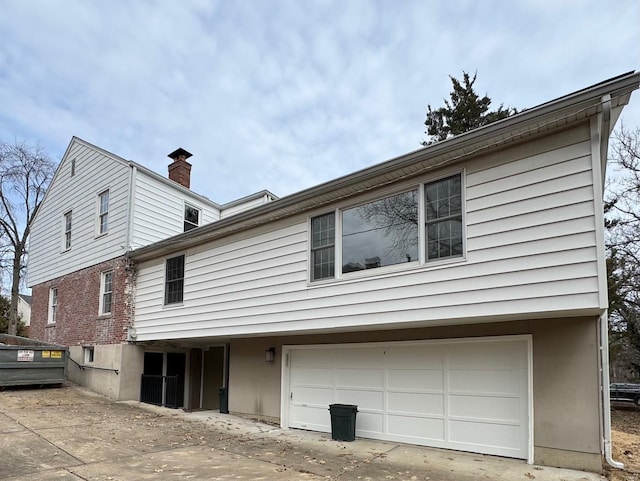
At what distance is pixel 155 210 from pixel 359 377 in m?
9.82

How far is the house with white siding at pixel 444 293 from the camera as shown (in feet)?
20.5

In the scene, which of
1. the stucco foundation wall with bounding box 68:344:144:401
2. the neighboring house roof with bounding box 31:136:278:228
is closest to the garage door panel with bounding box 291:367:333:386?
the stucco foundation wall with bounding box 68:344:144:401

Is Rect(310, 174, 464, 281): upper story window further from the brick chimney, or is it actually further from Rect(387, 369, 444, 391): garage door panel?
the brick chimney

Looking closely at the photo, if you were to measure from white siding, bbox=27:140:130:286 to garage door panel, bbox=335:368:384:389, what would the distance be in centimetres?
865

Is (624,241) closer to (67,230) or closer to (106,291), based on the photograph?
(106,291)

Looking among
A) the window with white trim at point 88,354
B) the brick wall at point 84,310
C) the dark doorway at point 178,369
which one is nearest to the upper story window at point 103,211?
the brick wall at point 84,310

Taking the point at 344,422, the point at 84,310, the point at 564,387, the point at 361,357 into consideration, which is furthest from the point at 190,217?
the point at 564,387

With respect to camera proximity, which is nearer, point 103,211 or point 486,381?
point 486,381

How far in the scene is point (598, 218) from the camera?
19.4ft

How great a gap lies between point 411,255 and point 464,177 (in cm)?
156

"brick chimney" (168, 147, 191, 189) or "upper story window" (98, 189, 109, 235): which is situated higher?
"brick chimney" (168, 147, 191, 189)

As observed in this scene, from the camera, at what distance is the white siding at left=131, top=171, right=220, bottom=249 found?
1506 centimetres

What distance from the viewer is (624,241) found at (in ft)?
62.8

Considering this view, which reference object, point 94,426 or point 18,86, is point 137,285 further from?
point 18,86
